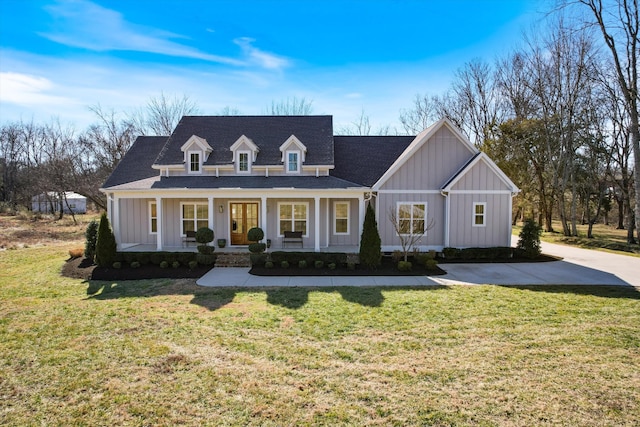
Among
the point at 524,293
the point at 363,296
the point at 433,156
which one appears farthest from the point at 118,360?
the point at 433,156

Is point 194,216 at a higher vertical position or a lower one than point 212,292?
higher

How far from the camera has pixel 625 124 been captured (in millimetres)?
23031

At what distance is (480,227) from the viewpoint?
1569cm

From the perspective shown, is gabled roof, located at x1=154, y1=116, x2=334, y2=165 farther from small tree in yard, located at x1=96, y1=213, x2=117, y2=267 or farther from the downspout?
the downspout

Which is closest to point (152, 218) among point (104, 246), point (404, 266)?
point (104, 246)

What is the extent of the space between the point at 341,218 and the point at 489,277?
723 cm

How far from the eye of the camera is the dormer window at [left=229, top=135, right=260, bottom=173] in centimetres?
1666

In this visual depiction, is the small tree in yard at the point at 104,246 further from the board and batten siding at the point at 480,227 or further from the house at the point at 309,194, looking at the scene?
the board and batten siding at the point at 480,227

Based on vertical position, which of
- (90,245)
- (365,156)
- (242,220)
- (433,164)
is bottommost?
(90,245)

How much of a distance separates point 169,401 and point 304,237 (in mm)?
11868

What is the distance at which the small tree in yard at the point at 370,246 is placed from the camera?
13.2 m

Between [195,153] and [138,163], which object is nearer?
[195,153]

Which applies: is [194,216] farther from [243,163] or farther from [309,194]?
[309,194]

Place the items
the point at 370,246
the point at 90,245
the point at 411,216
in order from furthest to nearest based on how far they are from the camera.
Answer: the point at 411,216 < the point at 90,245 < the point at 370,246
